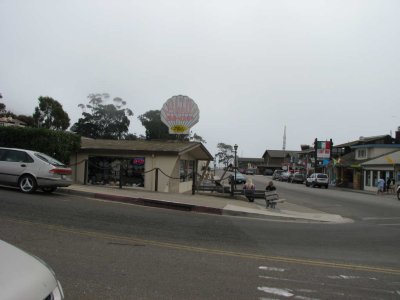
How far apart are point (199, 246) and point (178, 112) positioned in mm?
20164

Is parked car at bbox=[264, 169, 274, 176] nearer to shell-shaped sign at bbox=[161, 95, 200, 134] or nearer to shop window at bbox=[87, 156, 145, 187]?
shell-shaped sign at bbox=[161, 95, 200, 134]

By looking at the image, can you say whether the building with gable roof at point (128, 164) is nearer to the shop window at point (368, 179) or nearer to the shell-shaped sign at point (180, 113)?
the shell-shaped sign at point (180, 113)

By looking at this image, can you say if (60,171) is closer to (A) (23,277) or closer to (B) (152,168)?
(B) (152,168)

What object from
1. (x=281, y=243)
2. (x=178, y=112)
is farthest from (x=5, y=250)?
(x=178, y=112)

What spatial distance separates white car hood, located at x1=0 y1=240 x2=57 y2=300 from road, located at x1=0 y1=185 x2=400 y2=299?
189 centimetres

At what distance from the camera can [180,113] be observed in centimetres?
2812

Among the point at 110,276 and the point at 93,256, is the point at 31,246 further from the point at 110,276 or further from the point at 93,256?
the point at 110,276

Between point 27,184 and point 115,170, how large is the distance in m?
7.92

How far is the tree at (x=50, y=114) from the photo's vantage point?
224ft

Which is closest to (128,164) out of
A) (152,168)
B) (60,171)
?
(152,168)

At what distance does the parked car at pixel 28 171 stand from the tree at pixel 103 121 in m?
53.7

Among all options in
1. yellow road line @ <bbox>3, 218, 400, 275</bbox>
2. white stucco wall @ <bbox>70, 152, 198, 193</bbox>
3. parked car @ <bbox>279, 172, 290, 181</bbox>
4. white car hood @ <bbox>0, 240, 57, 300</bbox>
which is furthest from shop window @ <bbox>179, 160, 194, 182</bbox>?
parked car @ <bbox>279, 172, 290, 181</bbox>

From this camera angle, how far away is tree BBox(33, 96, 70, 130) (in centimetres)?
6838

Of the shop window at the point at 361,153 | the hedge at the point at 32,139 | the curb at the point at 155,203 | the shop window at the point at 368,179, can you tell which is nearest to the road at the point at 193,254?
the curb at the point at 155,203
